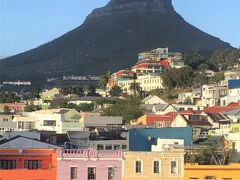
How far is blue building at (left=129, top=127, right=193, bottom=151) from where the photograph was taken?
41.8 m

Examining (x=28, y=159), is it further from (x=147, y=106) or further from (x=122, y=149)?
(x=147, y=106)

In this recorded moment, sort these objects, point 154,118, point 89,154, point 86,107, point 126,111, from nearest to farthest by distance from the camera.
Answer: point 89,154
point 154,118
point 126,111
point 86,107

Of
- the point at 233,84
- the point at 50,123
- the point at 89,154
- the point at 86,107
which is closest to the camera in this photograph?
the point at 89,154

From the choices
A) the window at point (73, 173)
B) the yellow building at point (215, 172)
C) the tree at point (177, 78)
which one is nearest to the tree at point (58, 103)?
the tree at point (177, 78)

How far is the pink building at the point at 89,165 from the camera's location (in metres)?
34.1

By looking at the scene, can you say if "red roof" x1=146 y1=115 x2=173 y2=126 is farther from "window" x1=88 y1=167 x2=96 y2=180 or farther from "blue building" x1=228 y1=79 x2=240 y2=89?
"window" x1=88 y1=167 x2=96 y2=180

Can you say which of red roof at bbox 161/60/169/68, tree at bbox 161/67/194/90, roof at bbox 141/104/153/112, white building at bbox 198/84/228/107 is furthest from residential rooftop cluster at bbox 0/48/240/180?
red roof at bbox 161/60/169/68

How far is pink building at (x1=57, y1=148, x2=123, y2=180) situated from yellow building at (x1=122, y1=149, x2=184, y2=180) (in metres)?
0.37

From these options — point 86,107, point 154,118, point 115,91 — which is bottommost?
point 154,118

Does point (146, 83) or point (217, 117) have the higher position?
point (146, 83)

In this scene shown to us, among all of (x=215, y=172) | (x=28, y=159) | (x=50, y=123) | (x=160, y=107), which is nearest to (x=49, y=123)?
(x=50, y=123)

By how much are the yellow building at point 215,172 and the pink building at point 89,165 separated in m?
3.33

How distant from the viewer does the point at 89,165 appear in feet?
112

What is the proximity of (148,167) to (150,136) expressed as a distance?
818 centimetres
